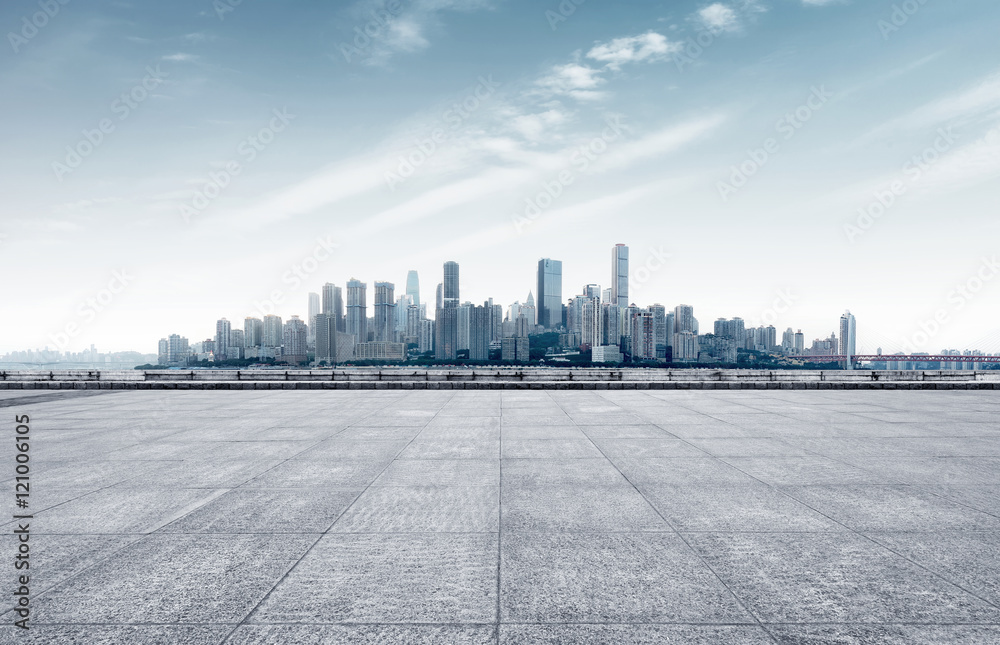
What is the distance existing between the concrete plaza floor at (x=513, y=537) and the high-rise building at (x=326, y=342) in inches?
7020

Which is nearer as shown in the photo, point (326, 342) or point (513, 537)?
point (513, 537)

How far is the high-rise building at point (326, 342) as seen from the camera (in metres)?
182

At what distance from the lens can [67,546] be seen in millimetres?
5215

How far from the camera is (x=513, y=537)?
5402 millimetres

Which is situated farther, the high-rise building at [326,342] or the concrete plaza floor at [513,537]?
the high-rise building at [326,342]

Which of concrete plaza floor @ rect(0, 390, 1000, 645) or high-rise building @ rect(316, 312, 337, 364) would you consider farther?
high-rise building @ rect(316, 312, 337, 364)

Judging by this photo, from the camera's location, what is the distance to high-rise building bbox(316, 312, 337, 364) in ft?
598

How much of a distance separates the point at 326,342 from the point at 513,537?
624 ft

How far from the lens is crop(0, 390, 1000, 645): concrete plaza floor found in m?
3.80

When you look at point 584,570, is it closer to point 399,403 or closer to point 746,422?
point 746,422

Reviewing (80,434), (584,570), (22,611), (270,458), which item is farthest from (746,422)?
(80,434)

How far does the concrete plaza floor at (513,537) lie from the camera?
12.5 feet

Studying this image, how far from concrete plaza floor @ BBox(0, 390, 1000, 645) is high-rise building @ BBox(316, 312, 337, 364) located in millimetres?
178300

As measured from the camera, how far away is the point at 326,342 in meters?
185
